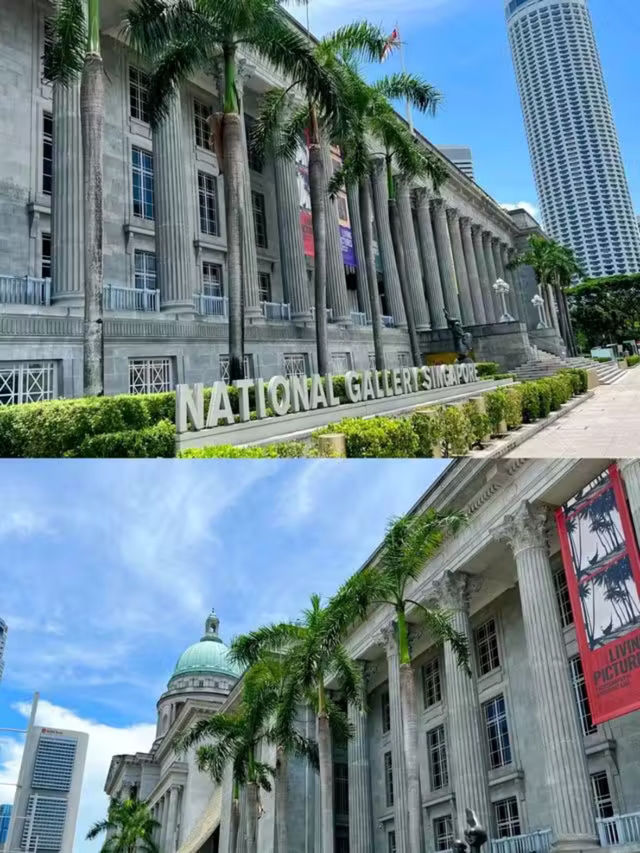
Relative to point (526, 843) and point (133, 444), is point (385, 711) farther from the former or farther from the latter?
point (133, 444)

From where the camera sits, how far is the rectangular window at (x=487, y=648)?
2038 cm

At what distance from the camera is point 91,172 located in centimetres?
1623

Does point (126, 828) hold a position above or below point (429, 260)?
below

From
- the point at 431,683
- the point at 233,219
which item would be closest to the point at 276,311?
the point at 233,219

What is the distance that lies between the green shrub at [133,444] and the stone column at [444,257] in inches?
Result: 1571

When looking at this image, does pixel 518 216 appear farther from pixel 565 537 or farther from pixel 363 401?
pixel 565 537

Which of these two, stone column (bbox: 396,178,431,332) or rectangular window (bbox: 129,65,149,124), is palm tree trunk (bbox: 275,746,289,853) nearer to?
rectangular window (bbox: 129,65,149,124)

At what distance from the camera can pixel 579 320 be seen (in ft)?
277

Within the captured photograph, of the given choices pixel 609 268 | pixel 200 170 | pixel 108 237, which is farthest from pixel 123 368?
pixel 609 268

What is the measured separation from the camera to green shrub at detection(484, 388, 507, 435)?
1903cm

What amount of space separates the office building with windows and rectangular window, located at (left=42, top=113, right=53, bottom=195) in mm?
18077

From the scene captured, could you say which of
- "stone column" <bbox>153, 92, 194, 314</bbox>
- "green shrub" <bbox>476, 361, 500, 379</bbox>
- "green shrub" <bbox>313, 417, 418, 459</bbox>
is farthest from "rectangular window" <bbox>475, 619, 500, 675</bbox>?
"green shrub" <bbox>476, 361, 500, 379</bbox>

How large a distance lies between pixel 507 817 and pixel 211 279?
24000 millimetres

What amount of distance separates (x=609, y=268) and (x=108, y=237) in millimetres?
135364
